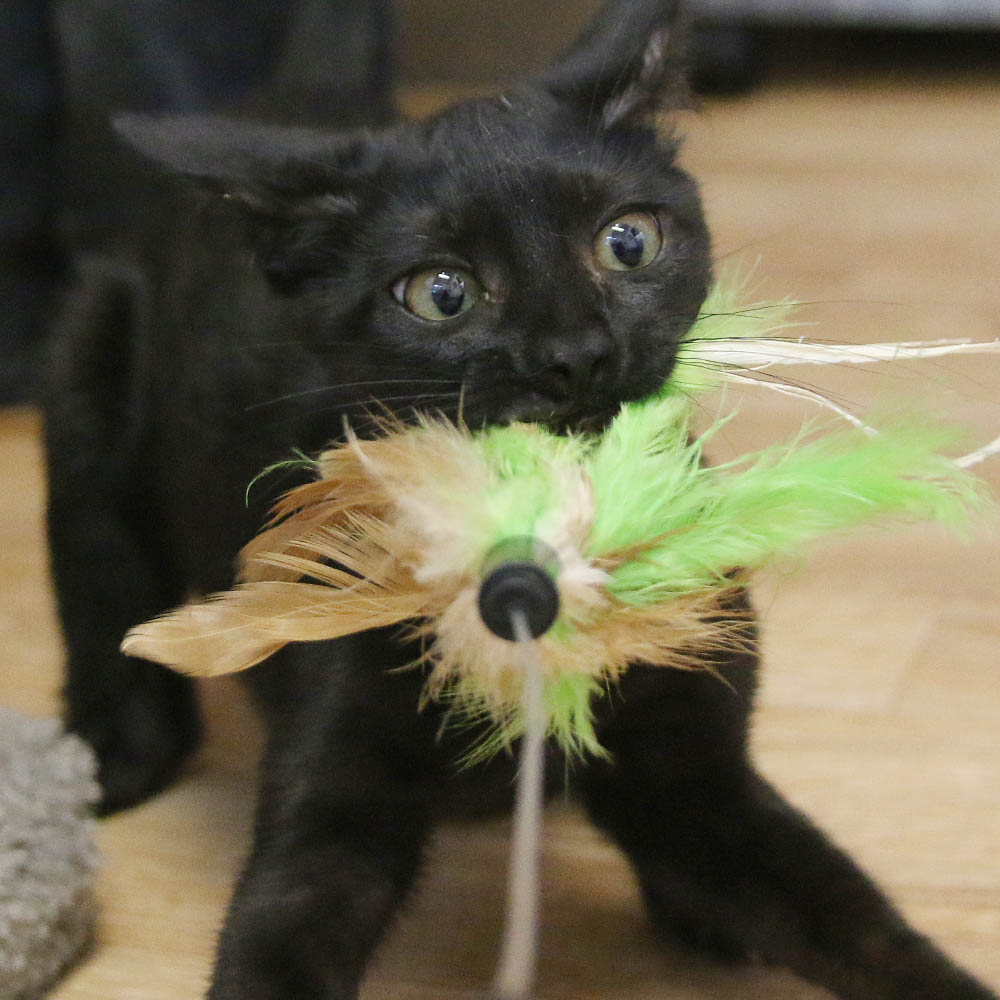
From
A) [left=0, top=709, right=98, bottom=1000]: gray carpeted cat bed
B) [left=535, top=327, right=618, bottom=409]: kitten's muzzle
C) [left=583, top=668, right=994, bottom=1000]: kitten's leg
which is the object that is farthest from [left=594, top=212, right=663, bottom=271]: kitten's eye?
[left=0, top=709, right=98, bottom=1000]: gray carpeted cat bed

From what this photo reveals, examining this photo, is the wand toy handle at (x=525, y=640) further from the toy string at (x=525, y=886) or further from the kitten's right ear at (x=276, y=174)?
the kitten's right ear at (x=276, y=174)

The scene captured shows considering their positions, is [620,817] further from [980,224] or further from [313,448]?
[980,224]

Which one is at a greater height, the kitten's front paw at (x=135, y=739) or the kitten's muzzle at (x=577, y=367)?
the kitten's muzzle at (x=577, y=367)

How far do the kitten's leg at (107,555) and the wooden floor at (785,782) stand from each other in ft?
0.19

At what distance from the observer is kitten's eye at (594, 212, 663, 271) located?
0.95m

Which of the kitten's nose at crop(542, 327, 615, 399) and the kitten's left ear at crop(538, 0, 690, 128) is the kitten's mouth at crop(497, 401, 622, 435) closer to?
the kitten's nose at crop(542, 327, 615, 399)

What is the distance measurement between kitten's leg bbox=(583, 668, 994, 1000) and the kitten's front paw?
50 centimetres

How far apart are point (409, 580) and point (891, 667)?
2.54 feet

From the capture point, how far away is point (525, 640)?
66 cm

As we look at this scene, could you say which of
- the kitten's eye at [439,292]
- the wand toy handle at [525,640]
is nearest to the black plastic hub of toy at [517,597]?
the wand toy handle at [525,640]

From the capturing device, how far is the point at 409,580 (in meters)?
0.78

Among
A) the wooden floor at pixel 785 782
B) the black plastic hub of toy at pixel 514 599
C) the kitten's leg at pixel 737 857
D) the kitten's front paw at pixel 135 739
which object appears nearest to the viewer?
the black plastic hub of toy at pixel 514 599

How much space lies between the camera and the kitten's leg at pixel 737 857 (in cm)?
95

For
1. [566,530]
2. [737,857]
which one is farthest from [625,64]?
[737,857]
